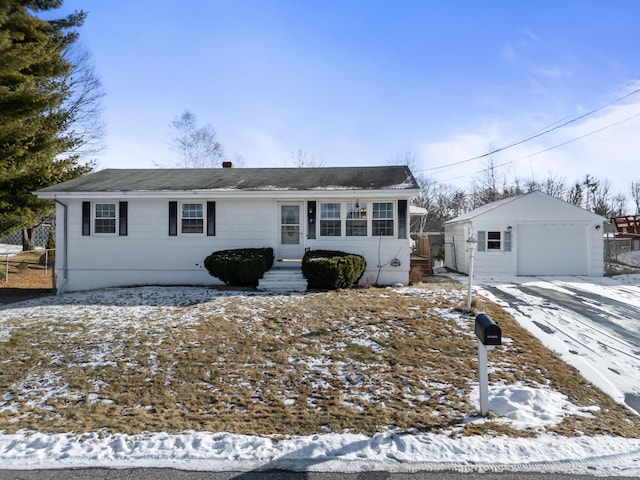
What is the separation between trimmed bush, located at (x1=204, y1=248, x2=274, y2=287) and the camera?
33.7ft

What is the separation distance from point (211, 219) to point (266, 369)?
7.30 m

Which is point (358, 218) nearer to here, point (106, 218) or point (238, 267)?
point (238, 267)

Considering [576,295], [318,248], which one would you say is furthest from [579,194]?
[318,248]

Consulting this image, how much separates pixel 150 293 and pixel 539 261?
13.7 metres

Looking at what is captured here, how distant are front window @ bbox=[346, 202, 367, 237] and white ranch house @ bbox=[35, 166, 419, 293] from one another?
0.03 metres

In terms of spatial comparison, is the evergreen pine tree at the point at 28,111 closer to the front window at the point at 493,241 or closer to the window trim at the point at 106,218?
the window trim at the point at 106,218

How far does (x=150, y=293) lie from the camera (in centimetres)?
1015

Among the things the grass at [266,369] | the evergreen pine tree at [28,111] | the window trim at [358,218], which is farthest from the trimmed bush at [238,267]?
the evergreen pine tree at [28,111]

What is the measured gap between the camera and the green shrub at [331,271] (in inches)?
394

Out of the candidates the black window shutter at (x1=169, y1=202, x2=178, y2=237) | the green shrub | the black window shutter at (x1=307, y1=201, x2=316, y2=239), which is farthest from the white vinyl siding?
the green shrub

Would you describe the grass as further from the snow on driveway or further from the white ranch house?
the white ranch house

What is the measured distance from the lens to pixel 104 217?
11914 mm

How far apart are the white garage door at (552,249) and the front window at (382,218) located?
6.18m

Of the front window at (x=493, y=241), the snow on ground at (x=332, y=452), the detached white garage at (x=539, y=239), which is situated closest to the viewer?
the snow on ground at (x=332, y=452)
